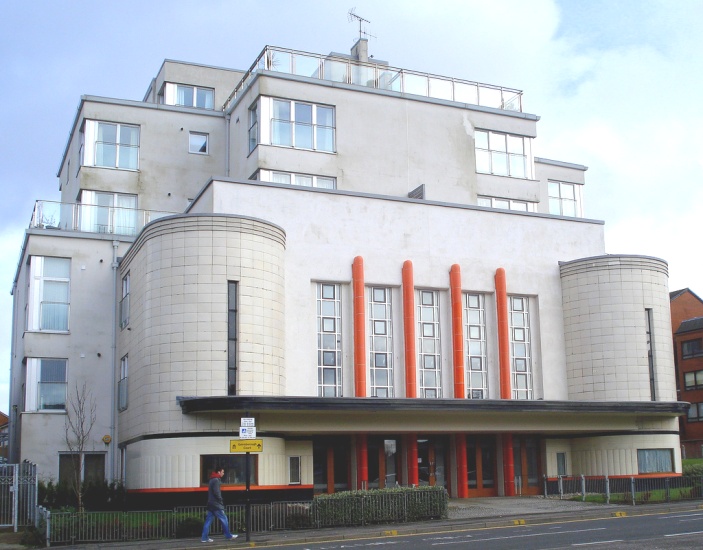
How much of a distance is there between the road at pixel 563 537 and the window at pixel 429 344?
991 cm

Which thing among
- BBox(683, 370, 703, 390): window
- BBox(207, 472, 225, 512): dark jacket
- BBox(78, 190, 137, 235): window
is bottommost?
BBox(207, 472, 225, 512): dark jacket

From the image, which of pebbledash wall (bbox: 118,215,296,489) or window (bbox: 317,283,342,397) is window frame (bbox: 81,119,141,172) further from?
window (bbox: 317,283,342,397)

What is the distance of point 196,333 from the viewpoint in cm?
2930

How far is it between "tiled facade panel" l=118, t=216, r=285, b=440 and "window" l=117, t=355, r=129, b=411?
3171 millimetres

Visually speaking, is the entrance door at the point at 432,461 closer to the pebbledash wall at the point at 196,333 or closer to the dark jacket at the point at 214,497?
the pebbledash wall at the point at 196,333

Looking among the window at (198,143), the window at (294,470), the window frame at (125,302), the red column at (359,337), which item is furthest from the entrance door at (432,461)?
the window at (198,143)

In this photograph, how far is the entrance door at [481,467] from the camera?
36.1m

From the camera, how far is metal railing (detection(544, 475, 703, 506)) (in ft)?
102

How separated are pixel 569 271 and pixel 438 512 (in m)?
14.2

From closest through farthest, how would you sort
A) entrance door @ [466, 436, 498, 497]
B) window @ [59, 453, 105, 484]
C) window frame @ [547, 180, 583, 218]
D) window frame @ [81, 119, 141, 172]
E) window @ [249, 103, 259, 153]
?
window @ [59, 453, 105, 484], entrance door @ [466, 436, 498, 497], window @ [249, 103, 259, 153], window frame @ [81, 119, 141, 172], window frame @ [547, 180, 583, 218]

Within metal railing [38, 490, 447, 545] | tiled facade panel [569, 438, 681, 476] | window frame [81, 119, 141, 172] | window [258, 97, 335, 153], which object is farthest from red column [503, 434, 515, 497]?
window frame [81, 119, 141, 172]

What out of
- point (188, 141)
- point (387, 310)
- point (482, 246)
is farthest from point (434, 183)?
point (188, 141)

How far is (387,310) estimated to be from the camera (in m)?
35.2

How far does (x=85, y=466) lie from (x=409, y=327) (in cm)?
1350
